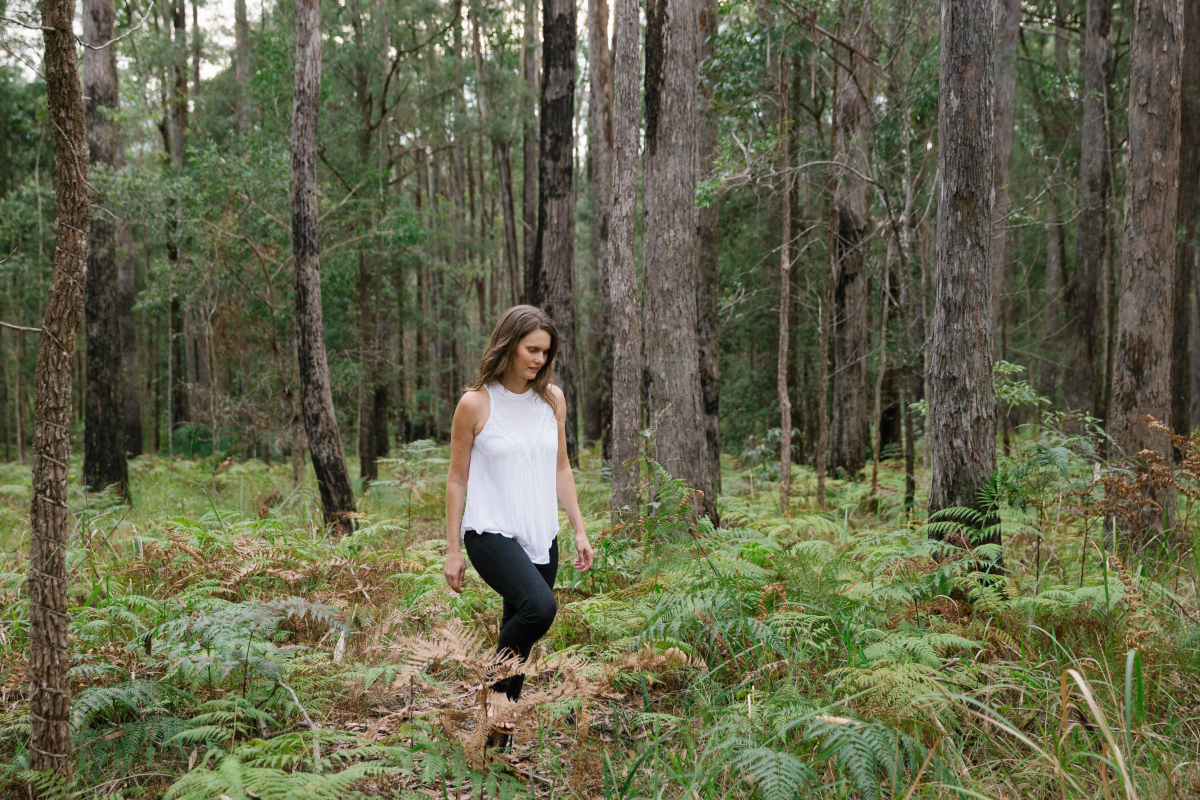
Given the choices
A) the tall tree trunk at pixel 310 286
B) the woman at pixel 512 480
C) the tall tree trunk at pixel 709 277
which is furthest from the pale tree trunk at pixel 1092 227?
the woman at pixel 512 480

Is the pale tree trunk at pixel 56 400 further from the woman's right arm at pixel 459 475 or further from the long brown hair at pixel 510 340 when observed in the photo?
the long brown hair at pixel 510 340

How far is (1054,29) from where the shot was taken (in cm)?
1972

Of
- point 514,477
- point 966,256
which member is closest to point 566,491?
point 514,477

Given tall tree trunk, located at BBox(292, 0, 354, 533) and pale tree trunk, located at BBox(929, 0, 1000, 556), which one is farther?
tall tree trunk, located at BBox(292, 0, 354, 533)

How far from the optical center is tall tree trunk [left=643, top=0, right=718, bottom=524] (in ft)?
23.0

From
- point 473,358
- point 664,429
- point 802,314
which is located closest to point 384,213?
point 802,314

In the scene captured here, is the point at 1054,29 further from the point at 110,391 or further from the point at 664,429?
the point at 110,391

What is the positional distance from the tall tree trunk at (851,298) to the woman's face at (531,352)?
8780 mm

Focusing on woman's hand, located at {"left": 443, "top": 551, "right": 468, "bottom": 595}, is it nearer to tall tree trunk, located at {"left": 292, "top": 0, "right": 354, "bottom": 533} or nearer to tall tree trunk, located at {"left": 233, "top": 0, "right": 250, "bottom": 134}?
tall tree trunk, located at {"left": 292, "top": 0, "right": 354, "bottom": 533}

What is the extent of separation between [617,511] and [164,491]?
26.2ft

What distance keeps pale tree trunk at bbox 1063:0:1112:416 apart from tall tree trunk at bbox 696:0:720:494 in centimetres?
680

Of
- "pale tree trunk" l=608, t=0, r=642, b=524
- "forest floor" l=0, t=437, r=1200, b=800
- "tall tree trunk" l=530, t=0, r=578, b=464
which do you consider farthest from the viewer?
"tall tree trunk" l=530, t=0, r=578, b=464

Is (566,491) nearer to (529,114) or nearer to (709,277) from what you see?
(709,277)

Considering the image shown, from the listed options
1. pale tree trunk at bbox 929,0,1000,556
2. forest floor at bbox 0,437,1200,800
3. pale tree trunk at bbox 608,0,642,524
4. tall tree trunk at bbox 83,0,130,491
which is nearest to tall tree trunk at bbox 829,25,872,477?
pale tree trunk at bbox 608,0,642,524
